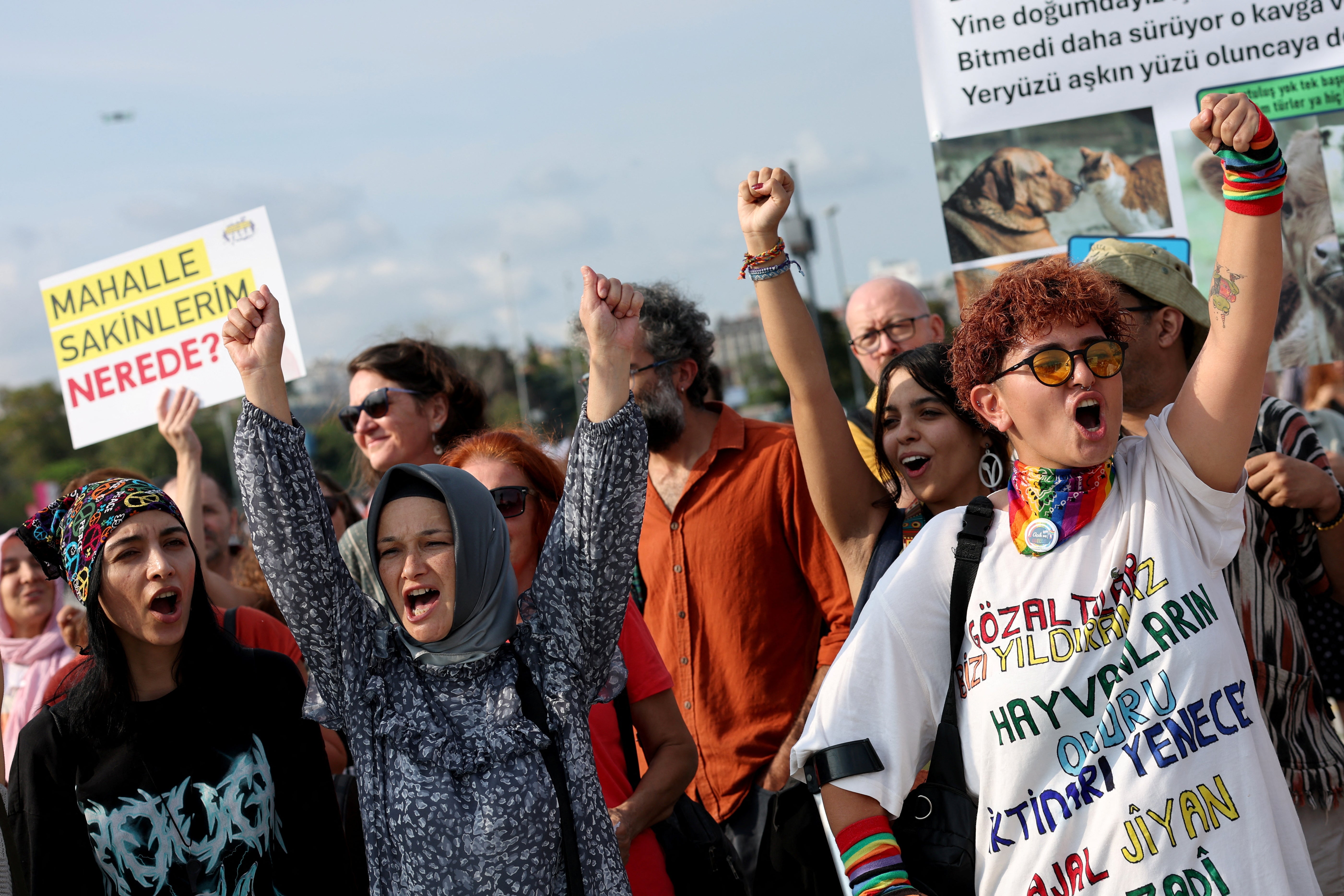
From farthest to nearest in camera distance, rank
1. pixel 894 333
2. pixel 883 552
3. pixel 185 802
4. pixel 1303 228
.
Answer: pixel 894 333 → pixel 1303 228 → pixel 883 552 → pixel 185 802

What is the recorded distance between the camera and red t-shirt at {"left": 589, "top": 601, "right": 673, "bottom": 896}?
2.74 meters

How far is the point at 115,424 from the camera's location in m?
5.01

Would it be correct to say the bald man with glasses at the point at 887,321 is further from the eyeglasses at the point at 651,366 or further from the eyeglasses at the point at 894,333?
the eyeglasses at the point at 651,366

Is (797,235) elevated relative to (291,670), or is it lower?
elevated

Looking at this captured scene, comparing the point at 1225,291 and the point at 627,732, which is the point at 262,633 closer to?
the point at 627,732

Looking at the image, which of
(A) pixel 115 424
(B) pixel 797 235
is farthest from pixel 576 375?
(B) pixel 797 235

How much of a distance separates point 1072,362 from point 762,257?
83 cm

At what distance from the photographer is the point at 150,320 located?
4992mm

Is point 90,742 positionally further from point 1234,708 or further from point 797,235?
point 797,235

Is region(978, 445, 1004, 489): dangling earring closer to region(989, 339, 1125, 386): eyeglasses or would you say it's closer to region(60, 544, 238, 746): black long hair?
region(989, 339, 1125, 386): eyeglasses

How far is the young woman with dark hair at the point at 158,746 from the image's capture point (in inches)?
99.3

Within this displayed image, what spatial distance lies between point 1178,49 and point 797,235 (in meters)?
25.3

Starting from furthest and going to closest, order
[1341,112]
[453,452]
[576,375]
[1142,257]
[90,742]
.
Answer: [576,375]
[1341,112]
[453,452]
[1142,257]
[90,742]

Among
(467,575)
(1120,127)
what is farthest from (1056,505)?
(1120,127)
